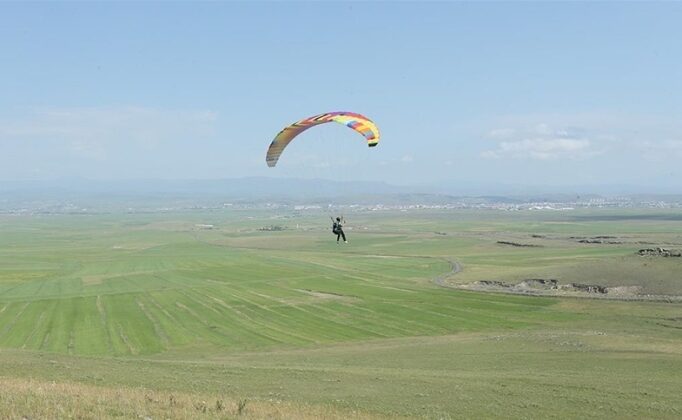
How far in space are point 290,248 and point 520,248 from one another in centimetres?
4549

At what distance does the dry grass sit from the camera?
1425 cm

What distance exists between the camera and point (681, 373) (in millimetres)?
27609

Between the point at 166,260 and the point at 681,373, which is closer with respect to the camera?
the point at 681,373

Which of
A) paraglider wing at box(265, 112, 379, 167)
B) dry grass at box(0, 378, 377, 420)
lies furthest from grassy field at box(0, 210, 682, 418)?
paraglider wing at box(265, 112, 379, 167)

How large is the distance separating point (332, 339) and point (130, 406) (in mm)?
27768

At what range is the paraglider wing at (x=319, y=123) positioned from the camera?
3203 centimetres

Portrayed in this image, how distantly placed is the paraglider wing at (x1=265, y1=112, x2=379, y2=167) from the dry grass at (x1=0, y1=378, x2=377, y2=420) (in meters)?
16.1

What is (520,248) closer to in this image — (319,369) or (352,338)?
(352,338)

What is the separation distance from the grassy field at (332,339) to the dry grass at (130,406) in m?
0.07

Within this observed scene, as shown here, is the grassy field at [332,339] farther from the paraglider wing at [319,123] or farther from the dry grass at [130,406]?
the paraglider wing at [319,123]

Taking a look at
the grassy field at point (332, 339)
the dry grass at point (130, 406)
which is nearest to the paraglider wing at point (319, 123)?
the grassy field at point (332, 339)

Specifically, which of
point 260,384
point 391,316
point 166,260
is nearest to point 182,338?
point 391,316

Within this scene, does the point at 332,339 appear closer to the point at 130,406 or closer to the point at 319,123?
the point at 319,123

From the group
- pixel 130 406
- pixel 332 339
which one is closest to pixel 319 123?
pixel 332 339
